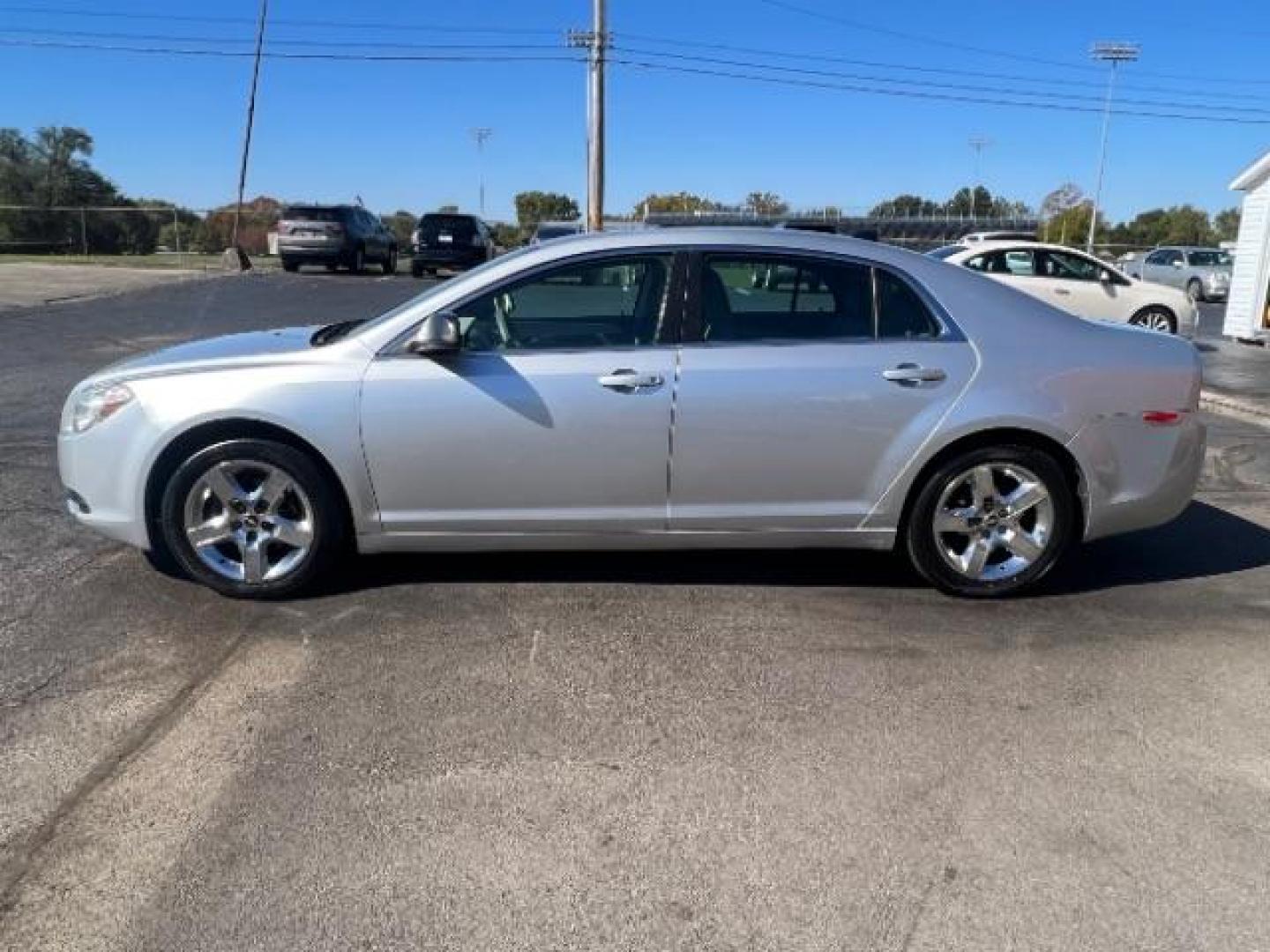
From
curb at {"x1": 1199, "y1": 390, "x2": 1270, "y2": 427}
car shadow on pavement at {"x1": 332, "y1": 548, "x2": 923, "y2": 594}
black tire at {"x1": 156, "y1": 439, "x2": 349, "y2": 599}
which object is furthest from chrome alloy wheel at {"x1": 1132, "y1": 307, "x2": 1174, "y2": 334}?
black tire at {"x1": 156, "y1": 439, "x2": 349, "y2": 599}

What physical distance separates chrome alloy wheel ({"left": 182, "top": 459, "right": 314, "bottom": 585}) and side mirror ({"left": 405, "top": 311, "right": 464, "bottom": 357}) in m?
0.79

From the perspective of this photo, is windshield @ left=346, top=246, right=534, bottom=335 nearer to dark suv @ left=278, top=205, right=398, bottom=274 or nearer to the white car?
the white car

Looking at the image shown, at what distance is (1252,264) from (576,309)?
17.6 meters

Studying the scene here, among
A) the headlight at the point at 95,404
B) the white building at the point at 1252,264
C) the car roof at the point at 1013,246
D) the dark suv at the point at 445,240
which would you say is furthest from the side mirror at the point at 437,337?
the dark suv at the point at 445,240

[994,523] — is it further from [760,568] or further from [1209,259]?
[1209,259]

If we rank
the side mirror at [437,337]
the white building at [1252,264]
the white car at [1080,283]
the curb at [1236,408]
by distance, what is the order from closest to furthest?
the side mirror at [437,337] → the curb at [1236,408] → the white car at [1080,283] → the white building at [1252,264]

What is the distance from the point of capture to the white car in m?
15.4

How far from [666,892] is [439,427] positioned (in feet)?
7.61

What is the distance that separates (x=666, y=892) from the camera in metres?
2.71

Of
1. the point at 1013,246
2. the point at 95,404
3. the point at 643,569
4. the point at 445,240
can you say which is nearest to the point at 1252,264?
the point at 1013,246

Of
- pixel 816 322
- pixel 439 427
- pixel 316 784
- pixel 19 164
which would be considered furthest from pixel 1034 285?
pixel 19 164

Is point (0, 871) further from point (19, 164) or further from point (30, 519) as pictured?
point (19, 164)

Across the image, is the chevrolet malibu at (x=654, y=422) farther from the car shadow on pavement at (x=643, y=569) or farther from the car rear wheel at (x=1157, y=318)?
the car rear wheel at (x=1157, y=318)

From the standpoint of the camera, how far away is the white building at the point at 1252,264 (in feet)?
58.7
